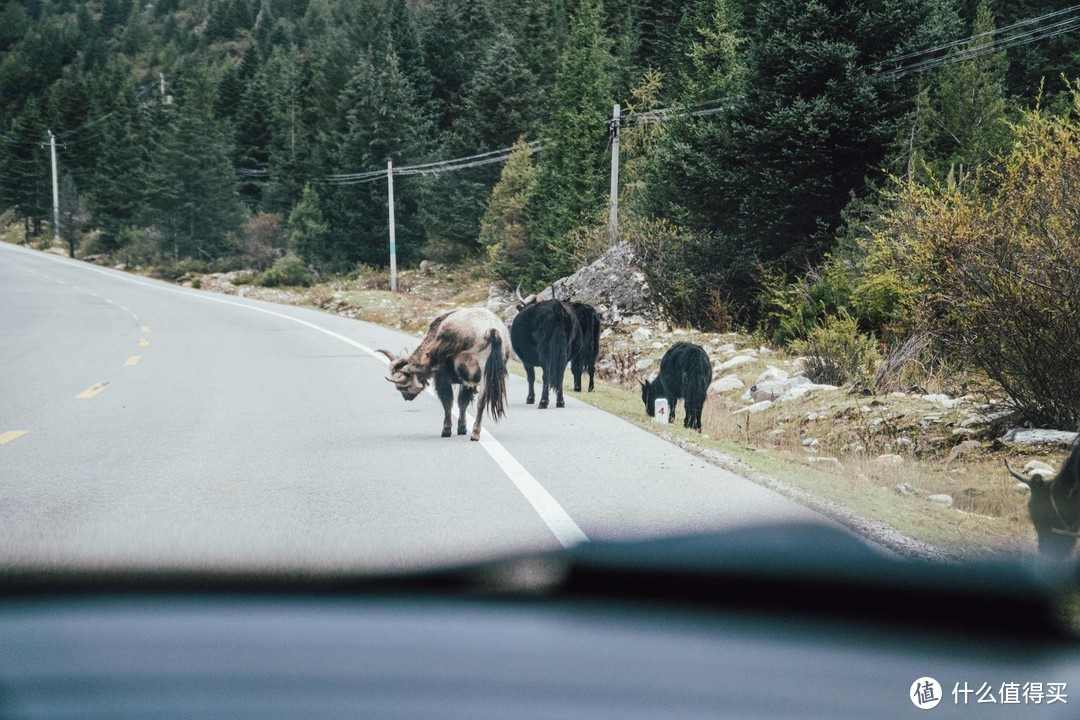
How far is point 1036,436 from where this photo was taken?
32.3 feet

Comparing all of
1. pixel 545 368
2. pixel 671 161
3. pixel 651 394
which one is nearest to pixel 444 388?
pixel 545 368

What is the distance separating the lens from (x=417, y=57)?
69.1 m

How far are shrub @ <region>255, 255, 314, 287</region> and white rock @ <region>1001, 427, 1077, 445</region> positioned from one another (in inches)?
1979

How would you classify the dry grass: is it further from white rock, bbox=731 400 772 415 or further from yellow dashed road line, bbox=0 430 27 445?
yellow dashed road line, bbox=0 430 27 445

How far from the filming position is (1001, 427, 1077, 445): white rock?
374 inches

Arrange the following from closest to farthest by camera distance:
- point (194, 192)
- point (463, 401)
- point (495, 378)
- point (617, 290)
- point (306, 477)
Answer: point (306, 477) → point (495, 378) → point (463, 401) → point (617, 290) → point (194, 192)

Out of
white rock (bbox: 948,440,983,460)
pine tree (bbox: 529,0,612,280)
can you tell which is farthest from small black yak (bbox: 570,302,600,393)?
pine tree (bbox: 529,0,612,280)

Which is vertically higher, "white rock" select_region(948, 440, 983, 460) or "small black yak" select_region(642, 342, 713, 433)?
"small black yak" select_region(642, 342, 713, 433)

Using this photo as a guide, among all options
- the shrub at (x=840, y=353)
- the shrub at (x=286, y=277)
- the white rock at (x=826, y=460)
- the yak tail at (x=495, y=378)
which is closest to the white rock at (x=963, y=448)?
the white rock at (x=826, y=460)

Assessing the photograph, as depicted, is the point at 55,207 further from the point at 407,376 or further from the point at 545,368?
the point at 407,376

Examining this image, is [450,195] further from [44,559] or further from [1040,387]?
[44,559]

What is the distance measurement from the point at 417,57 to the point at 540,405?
202 ft

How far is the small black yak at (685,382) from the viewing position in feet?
40.6

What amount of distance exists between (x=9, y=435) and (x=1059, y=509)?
919cm
